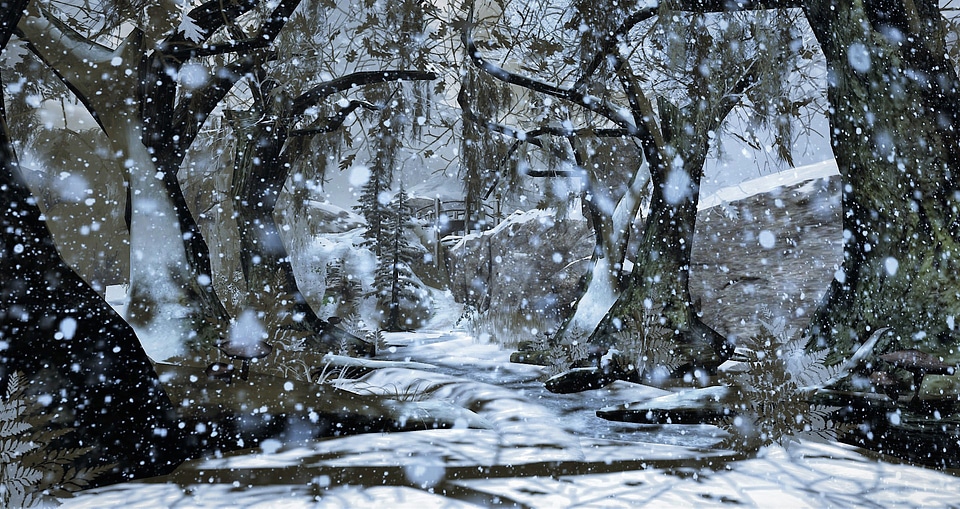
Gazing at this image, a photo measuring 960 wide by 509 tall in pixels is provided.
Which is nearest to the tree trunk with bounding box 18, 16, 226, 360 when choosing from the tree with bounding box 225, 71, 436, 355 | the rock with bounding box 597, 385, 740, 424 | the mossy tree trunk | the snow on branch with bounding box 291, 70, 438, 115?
the tree with bounding box 225, 71, 436, 355

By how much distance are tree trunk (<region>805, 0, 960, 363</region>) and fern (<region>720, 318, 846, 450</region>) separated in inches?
24.4

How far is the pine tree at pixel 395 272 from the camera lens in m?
15.6

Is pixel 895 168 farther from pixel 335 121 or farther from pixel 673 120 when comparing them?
pixel 335 121

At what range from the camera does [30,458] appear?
2238 mm

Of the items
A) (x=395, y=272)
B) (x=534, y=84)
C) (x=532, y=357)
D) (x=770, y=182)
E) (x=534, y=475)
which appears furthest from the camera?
(x=395, y=272)

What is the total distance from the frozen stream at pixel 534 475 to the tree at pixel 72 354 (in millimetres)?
181

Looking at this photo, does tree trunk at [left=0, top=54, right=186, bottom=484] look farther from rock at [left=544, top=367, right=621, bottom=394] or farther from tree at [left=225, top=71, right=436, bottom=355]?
tree at [left=225, top=71, right=436, bottom=355]

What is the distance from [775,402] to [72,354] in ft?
11.0

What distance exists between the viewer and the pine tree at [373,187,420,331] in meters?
15.6

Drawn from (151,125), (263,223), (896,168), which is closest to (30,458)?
(151,125)

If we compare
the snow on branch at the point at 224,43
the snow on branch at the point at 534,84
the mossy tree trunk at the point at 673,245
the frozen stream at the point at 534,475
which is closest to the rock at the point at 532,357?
Result: the mossy tree trunk at the point at 673,245

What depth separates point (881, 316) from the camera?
4012mm

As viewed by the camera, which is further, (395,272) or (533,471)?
(395,272)

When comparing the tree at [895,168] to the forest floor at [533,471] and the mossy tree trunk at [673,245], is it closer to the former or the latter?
the forest floor at [533,471]
